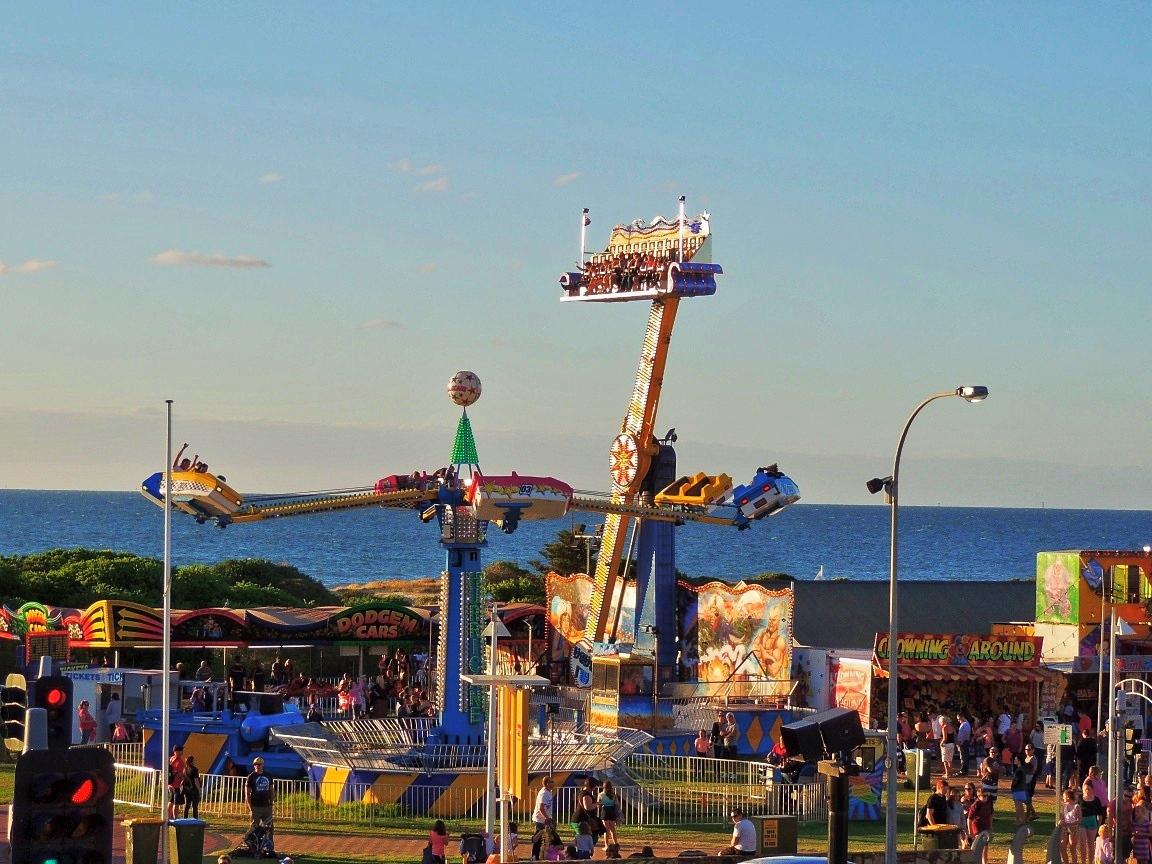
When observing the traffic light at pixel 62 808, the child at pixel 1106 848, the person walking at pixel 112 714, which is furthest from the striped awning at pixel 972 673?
the traffic light at pixel 62 808

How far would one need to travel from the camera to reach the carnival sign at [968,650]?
1620 inches

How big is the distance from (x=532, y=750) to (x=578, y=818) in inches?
220

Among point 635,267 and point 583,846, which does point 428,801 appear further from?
point 635,267

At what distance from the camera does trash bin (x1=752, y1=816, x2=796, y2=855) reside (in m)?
24.9

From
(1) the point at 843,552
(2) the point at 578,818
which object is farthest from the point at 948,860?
(1) the point at 843,552

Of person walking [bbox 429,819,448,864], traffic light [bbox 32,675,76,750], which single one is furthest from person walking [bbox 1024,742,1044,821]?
traffic light [bbox 32,675,76,750]

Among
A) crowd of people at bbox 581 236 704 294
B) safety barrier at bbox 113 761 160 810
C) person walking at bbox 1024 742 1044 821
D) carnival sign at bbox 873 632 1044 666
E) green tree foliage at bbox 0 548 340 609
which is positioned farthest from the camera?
green tree foliage at bbox 0 548 340 609

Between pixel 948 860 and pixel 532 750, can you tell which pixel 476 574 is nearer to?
pixel 532 750

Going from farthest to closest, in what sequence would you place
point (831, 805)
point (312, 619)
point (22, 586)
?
point (22, 586), point (312, 619), point (831, 805)

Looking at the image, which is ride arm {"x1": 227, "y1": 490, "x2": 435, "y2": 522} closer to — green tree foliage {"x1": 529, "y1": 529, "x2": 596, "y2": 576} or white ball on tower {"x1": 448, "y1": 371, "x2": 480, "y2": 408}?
white ball on tower {"x1": 448, "y1": 371, "x2": 480, "y2": 408}

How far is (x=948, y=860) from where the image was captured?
2472 cm

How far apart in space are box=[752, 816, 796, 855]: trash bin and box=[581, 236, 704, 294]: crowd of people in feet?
A: 64.8

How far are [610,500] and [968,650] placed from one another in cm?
913

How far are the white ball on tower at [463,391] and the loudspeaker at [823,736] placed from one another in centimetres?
1393
